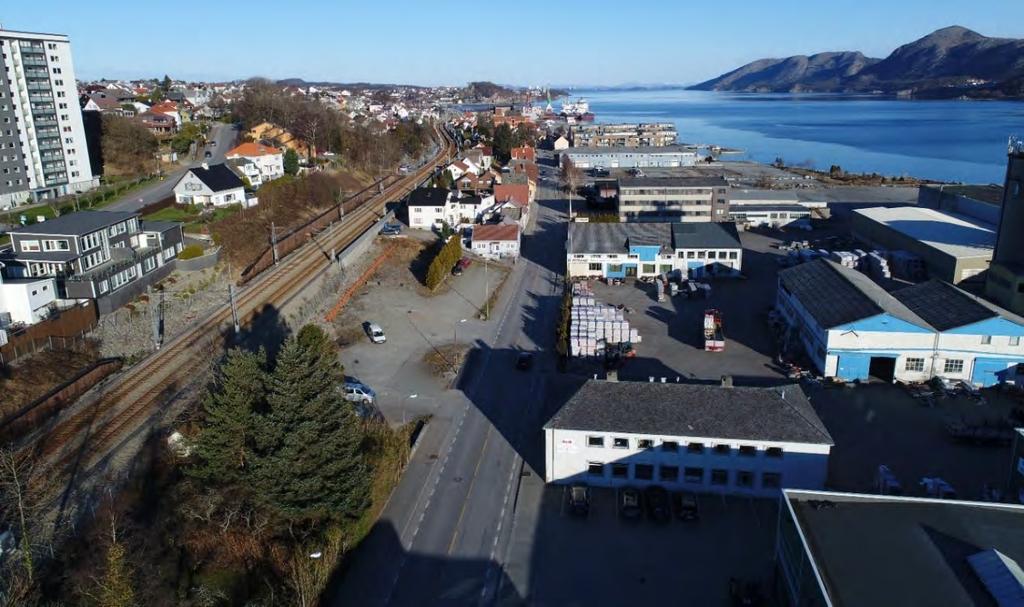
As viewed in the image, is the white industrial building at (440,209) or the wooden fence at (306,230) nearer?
the wooden fence at (306,230)

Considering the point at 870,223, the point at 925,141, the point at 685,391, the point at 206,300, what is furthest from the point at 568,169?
the point at 925,141

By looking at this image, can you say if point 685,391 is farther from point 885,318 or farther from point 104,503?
point 104,503

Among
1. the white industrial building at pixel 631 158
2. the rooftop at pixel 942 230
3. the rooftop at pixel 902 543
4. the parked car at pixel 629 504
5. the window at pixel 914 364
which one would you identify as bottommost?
the parked car at pixel 629 504

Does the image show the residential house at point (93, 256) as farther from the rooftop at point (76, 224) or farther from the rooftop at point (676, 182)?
the rooftop at point (676, 182)

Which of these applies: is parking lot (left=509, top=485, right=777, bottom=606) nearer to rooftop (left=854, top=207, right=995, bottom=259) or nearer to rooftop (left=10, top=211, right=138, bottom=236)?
rooftop (left=10, top=211, right=138, bottom=236)

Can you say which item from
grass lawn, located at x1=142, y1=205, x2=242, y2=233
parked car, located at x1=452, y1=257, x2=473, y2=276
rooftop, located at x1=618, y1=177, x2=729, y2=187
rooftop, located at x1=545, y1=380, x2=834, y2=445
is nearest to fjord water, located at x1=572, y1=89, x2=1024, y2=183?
rooftop, located at x1=618, y1=177, x2=729, y2=187

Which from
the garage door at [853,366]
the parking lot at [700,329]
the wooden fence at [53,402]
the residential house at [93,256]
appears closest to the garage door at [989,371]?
the garage door at [853,366]
